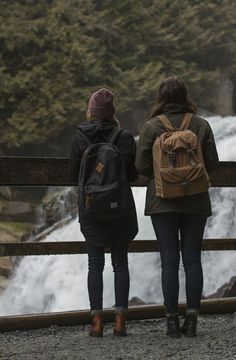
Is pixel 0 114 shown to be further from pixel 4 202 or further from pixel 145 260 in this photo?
Answer: pixel 145 260

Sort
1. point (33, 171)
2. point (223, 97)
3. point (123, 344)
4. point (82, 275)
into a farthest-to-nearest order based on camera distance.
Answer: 1. point (223, 97)
2. point (82, 275)
3. point (33, 171)
4. point (123, 344)

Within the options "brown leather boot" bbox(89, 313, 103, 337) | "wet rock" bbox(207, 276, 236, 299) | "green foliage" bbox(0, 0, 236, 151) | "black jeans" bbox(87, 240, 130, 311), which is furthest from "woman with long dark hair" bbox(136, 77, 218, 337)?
"green foliage" bbox(0, 0, 236, 151)

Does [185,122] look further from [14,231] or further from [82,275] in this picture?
[14,231]

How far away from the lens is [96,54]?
20578 mm

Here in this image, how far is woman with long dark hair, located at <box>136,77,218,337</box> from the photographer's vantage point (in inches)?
166

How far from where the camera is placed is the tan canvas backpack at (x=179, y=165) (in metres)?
4.12

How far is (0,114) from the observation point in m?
18.9

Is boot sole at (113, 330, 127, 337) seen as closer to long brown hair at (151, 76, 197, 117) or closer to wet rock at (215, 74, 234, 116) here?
long brown hair at (151, 76, 197, 117)

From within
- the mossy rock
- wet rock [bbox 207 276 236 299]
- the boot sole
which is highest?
the boot sole

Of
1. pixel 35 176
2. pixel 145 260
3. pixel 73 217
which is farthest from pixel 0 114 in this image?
pixel 35 176

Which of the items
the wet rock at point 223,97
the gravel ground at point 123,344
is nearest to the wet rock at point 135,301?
the gravel ground at point 123,344

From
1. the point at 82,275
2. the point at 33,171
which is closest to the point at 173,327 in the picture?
the point at 33,171

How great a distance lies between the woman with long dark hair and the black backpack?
0.55 ft

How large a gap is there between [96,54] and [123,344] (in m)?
17.3
